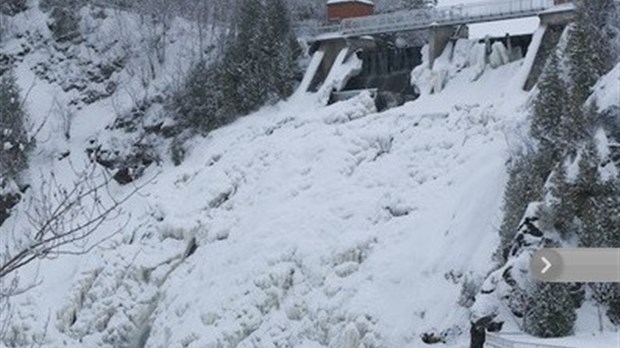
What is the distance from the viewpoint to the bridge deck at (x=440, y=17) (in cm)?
2219

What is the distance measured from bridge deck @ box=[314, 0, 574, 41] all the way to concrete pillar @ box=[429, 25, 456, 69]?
0.16m

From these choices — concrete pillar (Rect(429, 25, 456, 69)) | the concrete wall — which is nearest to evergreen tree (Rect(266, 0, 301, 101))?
the concrete wall

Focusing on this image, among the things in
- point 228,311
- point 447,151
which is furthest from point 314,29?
point 228,311

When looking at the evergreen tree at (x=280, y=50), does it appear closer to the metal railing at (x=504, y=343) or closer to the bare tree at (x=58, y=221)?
the metal railing at (x=504, y=343)

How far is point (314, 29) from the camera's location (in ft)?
88.8

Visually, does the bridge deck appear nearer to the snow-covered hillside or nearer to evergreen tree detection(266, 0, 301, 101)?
evergreen tree detection(266, 0, 301, 101)

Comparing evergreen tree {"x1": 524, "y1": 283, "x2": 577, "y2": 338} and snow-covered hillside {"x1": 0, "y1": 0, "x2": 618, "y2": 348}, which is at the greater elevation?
evergreen tree {"x1": 524, "y1": 283, "x2": 577, "y2": 338}

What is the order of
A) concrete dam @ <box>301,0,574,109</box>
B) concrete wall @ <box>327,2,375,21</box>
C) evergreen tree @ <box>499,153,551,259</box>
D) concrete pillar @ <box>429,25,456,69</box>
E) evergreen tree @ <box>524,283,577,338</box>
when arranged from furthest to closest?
concrete wall @ <box>327,2,375,21</box>, concrete pillar @ <box>429,25,456,69</box>, concrete dam @ <box>301,0,574,109</box>, evergreen tree @ <box>499,153,551,259</box>, evergreen tree @ <box>524,283,577,338</box>

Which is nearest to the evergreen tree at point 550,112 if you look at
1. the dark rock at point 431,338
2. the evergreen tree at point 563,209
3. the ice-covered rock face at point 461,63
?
the evergreen tree at point 563,209

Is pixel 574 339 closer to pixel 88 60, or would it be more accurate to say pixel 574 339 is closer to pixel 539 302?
pixel 539 302

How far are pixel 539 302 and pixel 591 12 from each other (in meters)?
5.09

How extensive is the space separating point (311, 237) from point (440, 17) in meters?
10.0

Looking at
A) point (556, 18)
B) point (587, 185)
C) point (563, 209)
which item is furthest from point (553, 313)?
point (556, 18)

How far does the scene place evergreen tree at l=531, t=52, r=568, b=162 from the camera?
40.1ft
